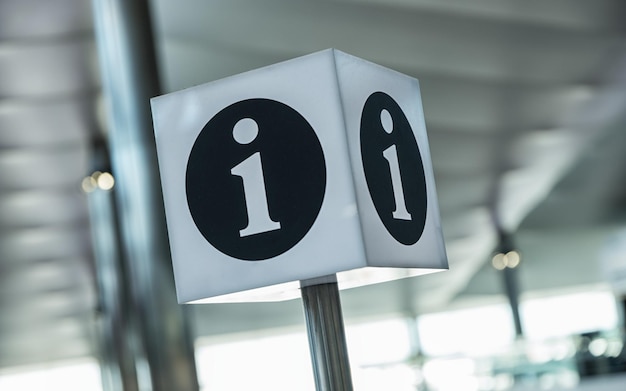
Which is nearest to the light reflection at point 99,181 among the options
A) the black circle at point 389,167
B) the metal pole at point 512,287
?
the metal pole at point 512,287

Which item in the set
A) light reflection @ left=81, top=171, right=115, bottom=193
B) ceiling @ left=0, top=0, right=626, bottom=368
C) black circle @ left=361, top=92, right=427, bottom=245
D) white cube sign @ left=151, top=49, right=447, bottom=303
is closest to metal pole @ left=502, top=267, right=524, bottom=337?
ceiling @ left=0, top=0, right=626, bottom=368

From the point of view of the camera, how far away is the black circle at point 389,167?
6.33 feet

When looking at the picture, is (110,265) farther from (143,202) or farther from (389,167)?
(389,167)

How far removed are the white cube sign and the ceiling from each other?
19.0ft

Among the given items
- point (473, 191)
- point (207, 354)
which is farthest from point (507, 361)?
point (207, 354)

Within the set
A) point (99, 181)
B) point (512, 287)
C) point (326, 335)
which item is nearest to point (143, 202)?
point (326, 335)

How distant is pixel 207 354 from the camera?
84.2 ft

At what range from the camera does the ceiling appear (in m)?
11.3

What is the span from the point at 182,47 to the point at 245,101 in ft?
33.5

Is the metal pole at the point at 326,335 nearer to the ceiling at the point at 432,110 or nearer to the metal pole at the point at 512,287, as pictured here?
the ceiling at the point at 432,110

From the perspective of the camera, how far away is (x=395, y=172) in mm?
2049

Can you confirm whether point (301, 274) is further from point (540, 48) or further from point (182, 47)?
point (540, 48)

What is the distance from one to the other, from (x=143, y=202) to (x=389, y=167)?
5250mm

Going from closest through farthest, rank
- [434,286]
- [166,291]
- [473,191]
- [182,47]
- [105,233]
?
[166,291], [182,47], [105,233], [473,191], [434,286]
